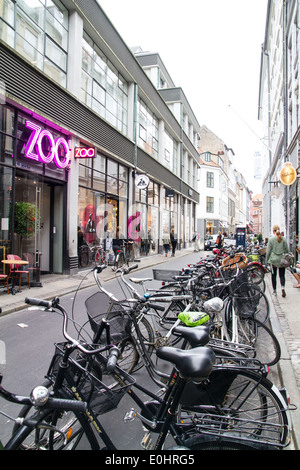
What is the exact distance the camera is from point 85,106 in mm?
12938

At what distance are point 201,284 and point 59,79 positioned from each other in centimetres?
1038

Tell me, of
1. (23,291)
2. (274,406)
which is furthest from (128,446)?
(23,291)

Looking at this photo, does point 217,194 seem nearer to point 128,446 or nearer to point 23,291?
point 23,291

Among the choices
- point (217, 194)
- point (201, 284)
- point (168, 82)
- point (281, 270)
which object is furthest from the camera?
point (217, 194)

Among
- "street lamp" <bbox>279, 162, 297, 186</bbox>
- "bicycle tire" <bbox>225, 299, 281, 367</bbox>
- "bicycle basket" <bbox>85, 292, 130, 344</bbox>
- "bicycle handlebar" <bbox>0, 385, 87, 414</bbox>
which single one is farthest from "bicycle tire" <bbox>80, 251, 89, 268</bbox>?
"bicycle handlebar" <bbox>0, 385, 87, 414</bbox>

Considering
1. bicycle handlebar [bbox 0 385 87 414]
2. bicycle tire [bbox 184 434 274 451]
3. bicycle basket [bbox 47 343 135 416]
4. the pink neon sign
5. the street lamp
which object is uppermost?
the pink neon sign

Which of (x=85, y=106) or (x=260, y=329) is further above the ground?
(x=85, y=106)

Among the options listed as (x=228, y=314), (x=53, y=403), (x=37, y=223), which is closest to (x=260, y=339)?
(x=228, y=314)

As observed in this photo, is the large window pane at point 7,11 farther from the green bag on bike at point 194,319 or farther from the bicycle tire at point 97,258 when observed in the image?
the green bag on bike at point 194,319

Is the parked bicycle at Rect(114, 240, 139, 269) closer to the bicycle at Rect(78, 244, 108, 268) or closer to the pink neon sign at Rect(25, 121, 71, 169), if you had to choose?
the bicycle at Rect(78, 244, 108, 268)

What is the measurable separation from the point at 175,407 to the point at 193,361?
0.47m

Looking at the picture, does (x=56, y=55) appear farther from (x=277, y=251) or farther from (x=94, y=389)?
(x=94, y=389)

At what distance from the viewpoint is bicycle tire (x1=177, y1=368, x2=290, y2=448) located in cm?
228

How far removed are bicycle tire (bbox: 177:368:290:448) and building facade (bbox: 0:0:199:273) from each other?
7.99m
